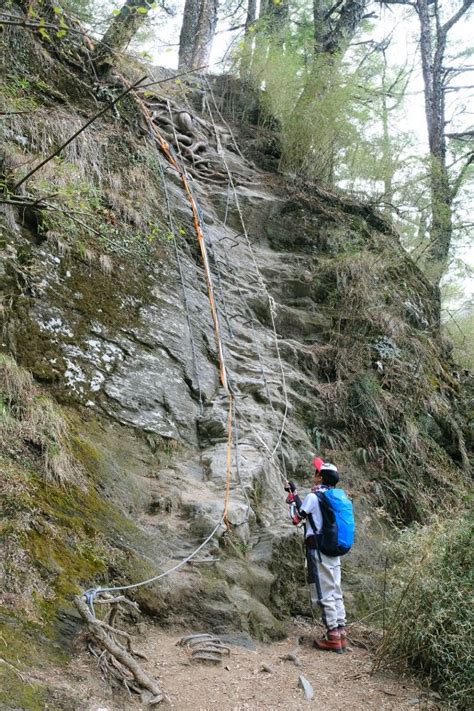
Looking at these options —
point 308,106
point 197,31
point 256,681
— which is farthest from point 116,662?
point 197,31

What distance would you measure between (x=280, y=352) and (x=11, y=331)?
140 inches

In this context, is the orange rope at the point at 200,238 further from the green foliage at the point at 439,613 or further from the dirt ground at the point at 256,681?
the dirt ground at the point at 256,681

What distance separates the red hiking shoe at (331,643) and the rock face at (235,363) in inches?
13.0

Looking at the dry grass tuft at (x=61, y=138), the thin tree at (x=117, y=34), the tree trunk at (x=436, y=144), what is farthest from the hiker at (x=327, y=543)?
the tree trunk at (x=436, y=144)

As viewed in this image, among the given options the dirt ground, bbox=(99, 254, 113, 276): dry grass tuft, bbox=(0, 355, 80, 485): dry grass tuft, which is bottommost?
the dirt ground

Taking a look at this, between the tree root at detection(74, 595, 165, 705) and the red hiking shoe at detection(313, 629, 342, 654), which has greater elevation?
the tree root at detection(74, 595, 165, 705)

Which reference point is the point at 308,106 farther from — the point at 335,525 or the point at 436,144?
the point at 335,525

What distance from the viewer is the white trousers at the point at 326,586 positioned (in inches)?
167

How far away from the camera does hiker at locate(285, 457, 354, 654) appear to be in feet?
14.0

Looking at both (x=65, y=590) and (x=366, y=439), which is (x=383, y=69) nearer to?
(x=366, y=439)

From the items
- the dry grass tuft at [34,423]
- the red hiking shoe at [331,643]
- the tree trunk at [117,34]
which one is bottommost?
the red hiking shoe at [331,643]

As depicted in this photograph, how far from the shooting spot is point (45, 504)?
10.9 feet

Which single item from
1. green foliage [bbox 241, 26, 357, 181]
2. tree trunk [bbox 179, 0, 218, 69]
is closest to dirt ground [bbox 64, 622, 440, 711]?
green foliage [bbox 241, 26, 357, 181]

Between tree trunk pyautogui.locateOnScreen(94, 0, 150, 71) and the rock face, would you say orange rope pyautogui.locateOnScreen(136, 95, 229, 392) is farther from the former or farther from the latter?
tree trunk pyautogui.locateOnScreen(94, 0, 150, 71)
